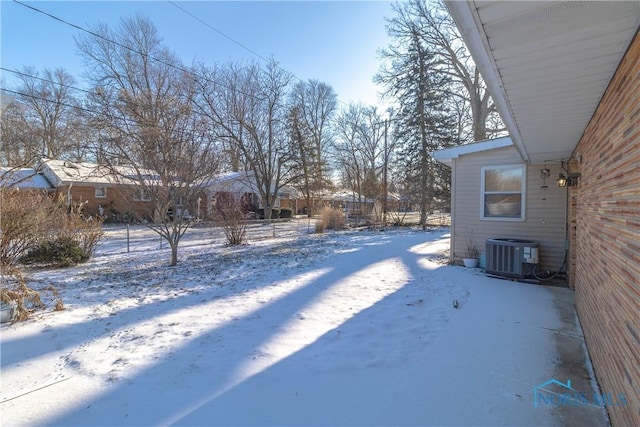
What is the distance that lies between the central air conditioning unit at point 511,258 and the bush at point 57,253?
8.98 metres

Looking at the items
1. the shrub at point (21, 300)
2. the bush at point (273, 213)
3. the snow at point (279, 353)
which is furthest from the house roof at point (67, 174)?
the shrub at point (21, 300)

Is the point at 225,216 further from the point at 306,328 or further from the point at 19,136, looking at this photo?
the point at 19,136

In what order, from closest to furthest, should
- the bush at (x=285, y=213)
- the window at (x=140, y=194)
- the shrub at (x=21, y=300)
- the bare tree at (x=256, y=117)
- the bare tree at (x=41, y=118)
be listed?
the shrub at (x=21, y=300) → the window at (x=140, y=194) → the bare tree at (x=41, y=118) → the bare tree at (x=256, y=117) → the bush at (x=285, y=213)

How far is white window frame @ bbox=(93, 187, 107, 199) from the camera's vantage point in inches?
783

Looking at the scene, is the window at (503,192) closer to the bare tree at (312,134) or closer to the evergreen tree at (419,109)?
the evergreen tree at (419,109)

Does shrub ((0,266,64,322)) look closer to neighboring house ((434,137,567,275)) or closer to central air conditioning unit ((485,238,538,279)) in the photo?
central air conditioning unit ((485,238,538,279))

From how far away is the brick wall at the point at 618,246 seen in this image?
5.71 feet

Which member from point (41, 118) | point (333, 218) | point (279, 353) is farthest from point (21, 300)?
point (41, 118)

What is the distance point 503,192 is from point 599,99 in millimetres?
4724

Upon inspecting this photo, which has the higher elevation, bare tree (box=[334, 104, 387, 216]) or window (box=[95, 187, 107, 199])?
bare tree (box=[334, 104, 387, 216])

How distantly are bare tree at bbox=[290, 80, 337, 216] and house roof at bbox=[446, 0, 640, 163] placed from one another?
2284 cm

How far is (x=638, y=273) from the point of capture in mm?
1671

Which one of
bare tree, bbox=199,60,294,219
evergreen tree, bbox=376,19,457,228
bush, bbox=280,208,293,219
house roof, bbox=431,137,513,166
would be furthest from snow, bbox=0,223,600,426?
bush, bbox=280,208,293,219

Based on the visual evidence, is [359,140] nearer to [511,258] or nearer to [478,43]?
[511,258]
